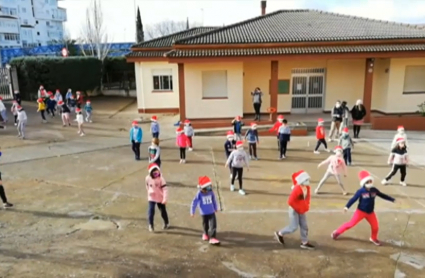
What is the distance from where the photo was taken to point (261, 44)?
1767 cm

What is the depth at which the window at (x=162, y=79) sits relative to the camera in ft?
76.4

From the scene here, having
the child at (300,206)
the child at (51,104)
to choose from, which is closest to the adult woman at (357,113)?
the child at (300,206)

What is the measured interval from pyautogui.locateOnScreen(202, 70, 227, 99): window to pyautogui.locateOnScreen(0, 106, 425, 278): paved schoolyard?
628 cm

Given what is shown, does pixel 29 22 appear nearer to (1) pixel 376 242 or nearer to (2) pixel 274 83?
(2) pixel 274 83

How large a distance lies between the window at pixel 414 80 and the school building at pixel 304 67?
0.05 metres

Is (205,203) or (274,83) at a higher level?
(274,83)

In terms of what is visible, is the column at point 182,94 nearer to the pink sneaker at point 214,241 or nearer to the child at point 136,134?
the child at point 136,134

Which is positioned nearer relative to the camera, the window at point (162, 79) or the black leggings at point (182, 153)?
the black leggings at point (182, 153)

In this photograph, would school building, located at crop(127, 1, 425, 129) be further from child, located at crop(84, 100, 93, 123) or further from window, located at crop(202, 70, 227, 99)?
child, located at crop(84, 100, 93, 123)

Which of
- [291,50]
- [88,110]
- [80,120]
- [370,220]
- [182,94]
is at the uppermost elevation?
[291,50]

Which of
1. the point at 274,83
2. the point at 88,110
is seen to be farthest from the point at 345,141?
the point at 88,110

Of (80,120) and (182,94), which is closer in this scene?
(80,120)

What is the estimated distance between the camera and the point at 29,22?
80.7 m

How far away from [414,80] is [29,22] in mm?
83287
